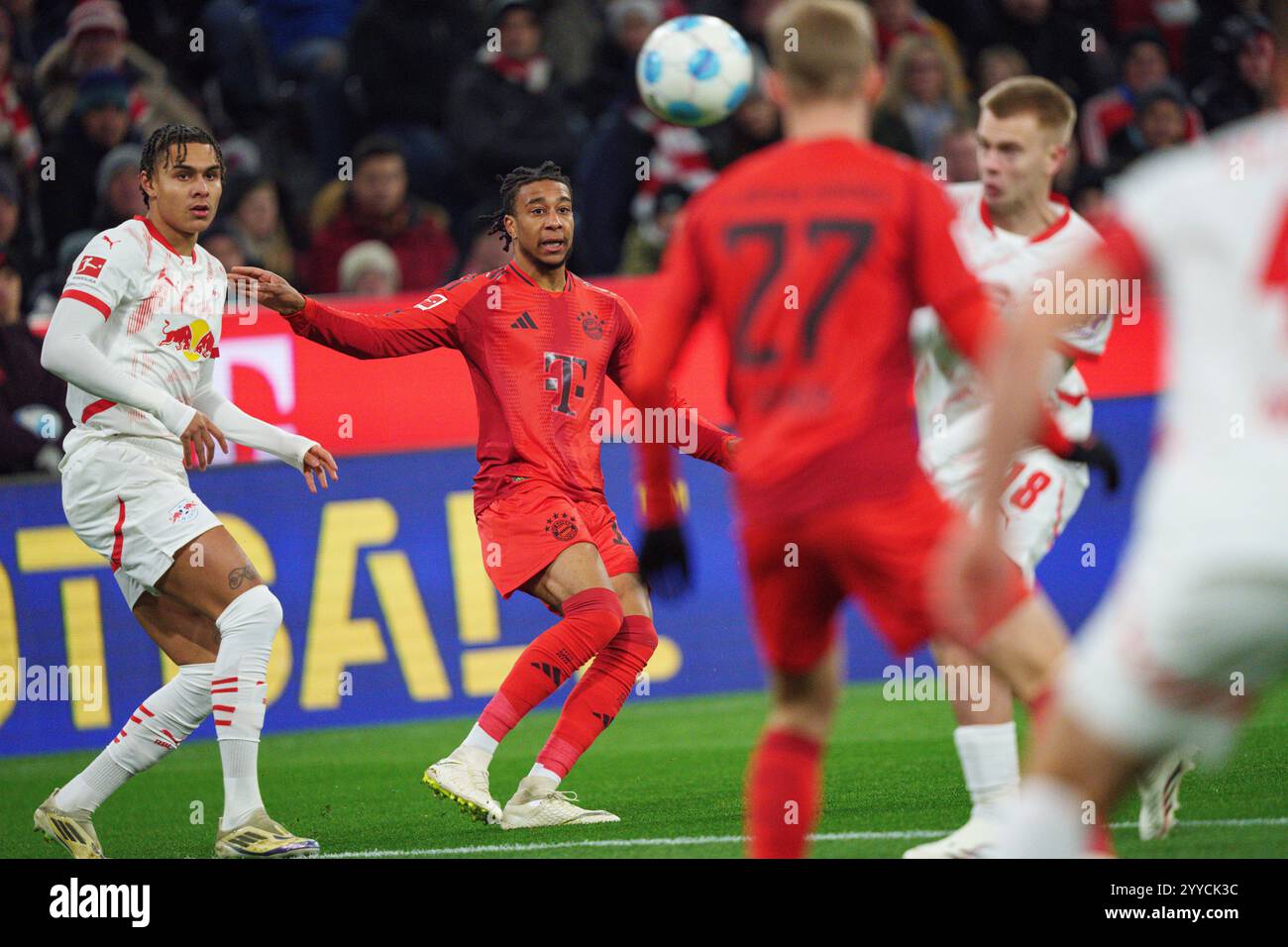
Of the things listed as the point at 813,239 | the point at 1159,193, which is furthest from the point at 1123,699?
the point at 813,239

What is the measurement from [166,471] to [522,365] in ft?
4.57

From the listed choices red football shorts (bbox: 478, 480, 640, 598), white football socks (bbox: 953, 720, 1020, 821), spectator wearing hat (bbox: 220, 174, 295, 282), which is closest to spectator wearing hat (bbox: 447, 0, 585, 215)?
spectator wearing hat (bbox: 220, 174, 295, 282)

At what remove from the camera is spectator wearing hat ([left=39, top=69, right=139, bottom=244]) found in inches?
458

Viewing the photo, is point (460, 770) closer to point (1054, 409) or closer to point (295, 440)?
point (295, 440)

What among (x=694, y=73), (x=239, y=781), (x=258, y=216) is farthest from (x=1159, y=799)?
(x=258, y=216)

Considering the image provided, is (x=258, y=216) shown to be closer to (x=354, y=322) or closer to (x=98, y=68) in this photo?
(x=98, y=68)

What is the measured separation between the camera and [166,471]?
20.6ft

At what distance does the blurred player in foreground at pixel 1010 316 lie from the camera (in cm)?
568

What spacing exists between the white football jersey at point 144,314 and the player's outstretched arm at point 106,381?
0.07 meters

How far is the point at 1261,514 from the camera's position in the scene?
115 inches

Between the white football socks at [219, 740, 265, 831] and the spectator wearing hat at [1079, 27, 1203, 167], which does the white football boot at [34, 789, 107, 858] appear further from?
the spectator wearing hat at [1079, 27, 1203, 167]

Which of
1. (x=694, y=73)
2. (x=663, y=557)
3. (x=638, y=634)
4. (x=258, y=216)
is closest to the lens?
(x=663, y=557)
